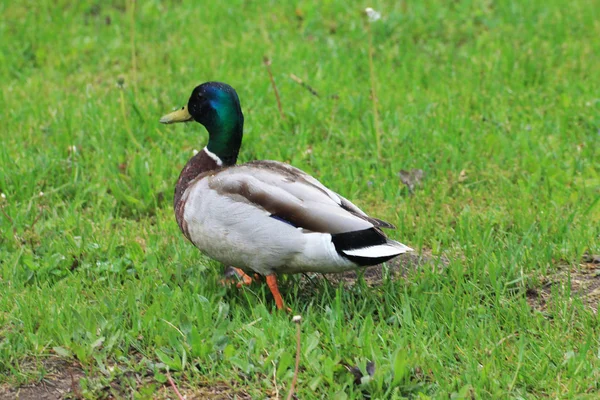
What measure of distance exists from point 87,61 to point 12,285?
9.49 ft

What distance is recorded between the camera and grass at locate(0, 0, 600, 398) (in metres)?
3.31

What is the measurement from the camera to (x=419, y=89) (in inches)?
230

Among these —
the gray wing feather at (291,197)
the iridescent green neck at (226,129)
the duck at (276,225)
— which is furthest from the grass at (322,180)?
the iridescent green neck at (226,129)

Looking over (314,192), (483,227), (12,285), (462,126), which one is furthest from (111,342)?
(462,126)

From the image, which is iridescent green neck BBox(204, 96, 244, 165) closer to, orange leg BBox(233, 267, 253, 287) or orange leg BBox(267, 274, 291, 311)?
orange leg BBox(233, 267, 253, 287)

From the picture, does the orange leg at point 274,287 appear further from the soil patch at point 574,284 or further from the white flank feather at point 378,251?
the soil patch at point 574,284

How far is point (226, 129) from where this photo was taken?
405cm

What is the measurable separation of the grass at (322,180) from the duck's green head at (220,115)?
51 centimetres

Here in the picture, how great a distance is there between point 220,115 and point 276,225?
2.42 feet

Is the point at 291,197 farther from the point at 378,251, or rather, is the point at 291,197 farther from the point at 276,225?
the point at 378,251

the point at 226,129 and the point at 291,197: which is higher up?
the point at 226,129

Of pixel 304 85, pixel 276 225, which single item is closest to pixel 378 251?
pixel 276 225

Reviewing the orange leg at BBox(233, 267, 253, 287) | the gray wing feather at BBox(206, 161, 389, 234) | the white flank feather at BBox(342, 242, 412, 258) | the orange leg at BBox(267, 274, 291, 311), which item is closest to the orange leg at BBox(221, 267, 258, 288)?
the orange leg at BBox(233, 267, 253, 287)

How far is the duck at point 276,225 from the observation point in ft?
11.4
